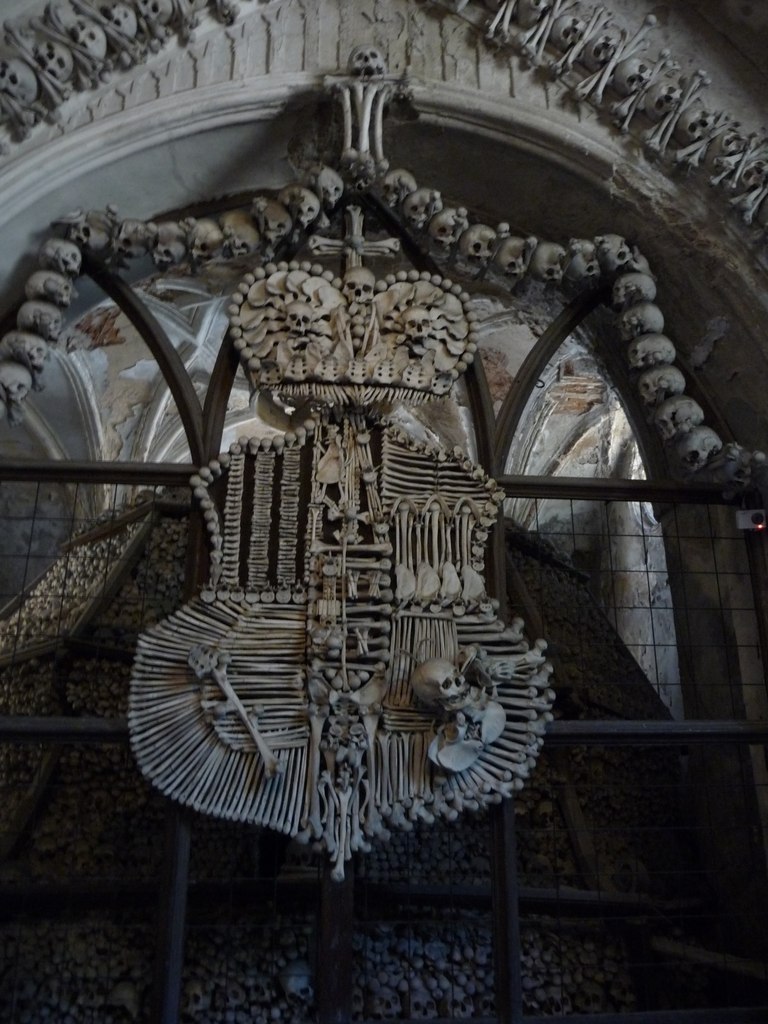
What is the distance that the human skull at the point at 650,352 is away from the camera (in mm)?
2613

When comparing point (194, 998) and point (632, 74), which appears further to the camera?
point (632, 74)

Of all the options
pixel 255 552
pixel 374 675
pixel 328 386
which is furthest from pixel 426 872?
pixel 328 386

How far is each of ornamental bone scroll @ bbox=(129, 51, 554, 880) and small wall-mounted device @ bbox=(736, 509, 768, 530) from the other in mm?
751

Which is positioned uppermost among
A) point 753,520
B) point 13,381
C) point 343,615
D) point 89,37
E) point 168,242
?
point 89,37

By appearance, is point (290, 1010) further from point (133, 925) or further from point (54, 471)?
point (54, 471)

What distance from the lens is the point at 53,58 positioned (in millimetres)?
2412

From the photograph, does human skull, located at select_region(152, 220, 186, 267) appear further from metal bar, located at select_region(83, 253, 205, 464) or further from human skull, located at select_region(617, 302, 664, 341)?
human skull, located at select_region(617, 302, 664, 341)

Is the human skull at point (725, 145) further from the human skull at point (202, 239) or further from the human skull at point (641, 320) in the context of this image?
the human skull at point (202, 239)

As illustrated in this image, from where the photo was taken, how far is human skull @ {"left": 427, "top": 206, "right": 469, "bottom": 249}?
2.67 metres

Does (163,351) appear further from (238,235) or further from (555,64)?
(555,64)

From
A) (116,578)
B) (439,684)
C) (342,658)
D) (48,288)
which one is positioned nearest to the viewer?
(439,684)

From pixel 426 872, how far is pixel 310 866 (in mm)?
386

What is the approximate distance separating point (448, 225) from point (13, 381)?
50.5 inches

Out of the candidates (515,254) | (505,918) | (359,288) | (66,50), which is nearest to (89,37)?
(66,50)
